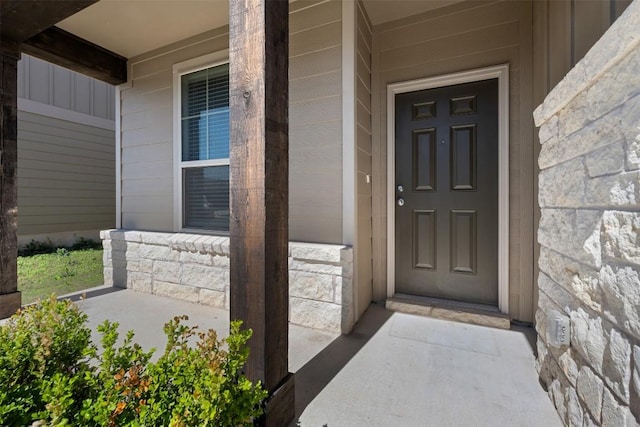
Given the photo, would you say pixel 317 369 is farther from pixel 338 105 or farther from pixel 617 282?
pixel 338 105

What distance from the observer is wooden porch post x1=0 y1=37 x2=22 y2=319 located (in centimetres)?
263

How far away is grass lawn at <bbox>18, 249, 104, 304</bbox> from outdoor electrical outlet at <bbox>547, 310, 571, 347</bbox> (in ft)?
13.4

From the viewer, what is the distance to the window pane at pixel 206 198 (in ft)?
10.1

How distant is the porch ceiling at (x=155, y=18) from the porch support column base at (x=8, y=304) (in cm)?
272

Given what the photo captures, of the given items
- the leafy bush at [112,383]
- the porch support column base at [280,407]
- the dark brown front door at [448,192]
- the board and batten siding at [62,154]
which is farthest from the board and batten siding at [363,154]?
the board and batten siding at [62,154]

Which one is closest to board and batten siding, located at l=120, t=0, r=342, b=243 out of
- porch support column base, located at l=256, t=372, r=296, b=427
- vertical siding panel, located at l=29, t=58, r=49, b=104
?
porch support column base, located at l=256, t=372, r=296, b=427

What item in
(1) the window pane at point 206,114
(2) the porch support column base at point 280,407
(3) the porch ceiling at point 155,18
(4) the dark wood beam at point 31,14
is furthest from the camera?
(1) the window pane at point 206,114

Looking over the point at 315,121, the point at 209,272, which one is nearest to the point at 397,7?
the point at 315,121

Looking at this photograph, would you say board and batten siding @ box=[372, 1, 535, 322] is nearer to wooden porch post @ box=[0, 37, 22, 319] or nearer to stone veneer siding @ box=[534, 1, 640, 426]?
stone veneer siding @ box=[534, 1, 640, 426]

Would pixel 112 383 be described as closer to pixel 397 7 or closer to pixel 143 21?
pixel 397 7

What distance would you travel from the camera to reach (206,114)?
10.3ft

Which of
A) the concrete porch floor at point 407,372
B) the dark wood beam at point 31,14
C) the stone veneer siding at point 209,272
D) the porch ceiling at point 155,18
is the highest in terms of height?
the porch ceiling at point 155,18

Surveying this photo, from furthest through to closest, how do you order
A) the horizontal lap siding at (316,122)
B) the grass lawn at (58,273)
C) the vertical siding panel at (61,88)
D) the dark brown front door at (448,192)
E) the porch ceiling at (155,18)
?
the vertical siding panel at (61,88) < the grass lawn at (58,273) < the porch ceiling at (155,18) < the dark brown front door at (448,192) < the horizontal lap siding at (316,122)

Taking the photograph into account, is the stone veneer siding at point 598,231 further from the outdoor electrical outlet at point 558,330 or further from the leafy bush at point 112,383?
the leafy bush at point 112,383
